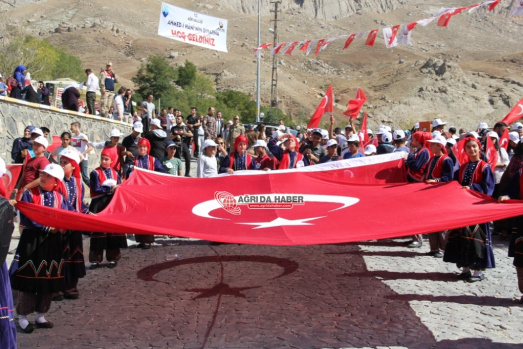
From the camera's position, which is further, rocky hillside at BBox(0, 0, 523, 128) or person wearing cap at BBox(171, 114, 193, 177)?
rocky hillside at BBox(0, 0, 523, 128)

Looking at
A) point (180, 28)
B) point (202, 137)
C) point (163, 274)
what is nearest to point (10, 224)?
point (163, 274)

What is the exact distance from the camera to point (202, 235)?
645cm

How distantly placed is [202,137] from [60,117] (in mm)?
5003

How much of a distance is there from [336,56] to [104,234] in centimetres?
13337

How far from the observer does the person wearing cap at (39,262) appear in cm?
631

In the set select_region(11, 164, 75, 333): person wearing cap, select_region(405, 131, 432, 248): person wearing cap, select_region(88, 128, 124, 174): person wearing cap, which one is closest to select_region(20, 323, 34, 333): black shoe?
select_region(11, 164, 75, 333): person wearing cap

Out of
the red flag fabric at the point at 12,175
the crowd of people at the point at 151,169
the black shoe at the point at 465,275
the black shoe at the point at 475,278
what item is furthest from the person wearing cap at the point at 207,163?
the black shoe at the point at 475,278

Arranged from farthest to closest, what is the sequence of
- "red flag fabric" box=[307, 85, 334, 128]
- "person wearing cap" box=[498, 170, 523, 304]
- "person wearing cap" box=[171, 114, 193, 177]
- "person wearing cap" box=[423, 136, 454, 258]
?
"red flag fabric" box=[307, 85, 334, 128] → "person wearing cap" box=[171, 114, 193, 177] → "person wearing cap" box=[423, 136, 454, 258] → "person wearing cap" box=[498, 170, 523, 304]

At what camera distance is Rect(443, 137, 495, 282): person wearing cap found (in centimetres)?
770

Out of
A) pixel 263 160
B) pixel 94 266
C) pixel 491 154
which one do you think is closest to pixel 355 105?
pixel 491 154

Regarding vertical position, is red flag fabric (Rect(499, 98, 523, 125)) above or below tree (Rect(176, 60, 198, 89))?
below

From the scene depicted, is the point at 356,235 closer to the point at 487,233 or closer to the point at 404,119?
the point at 487,233

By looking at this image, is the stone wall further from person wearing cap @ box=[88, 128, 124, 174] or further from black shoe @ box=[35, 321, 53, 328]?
black shoe @ box=[35, 321, 53, 328]

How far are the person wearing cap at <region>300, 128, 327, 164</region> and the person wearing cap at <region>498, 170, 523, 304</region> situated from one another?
5.22 meters
